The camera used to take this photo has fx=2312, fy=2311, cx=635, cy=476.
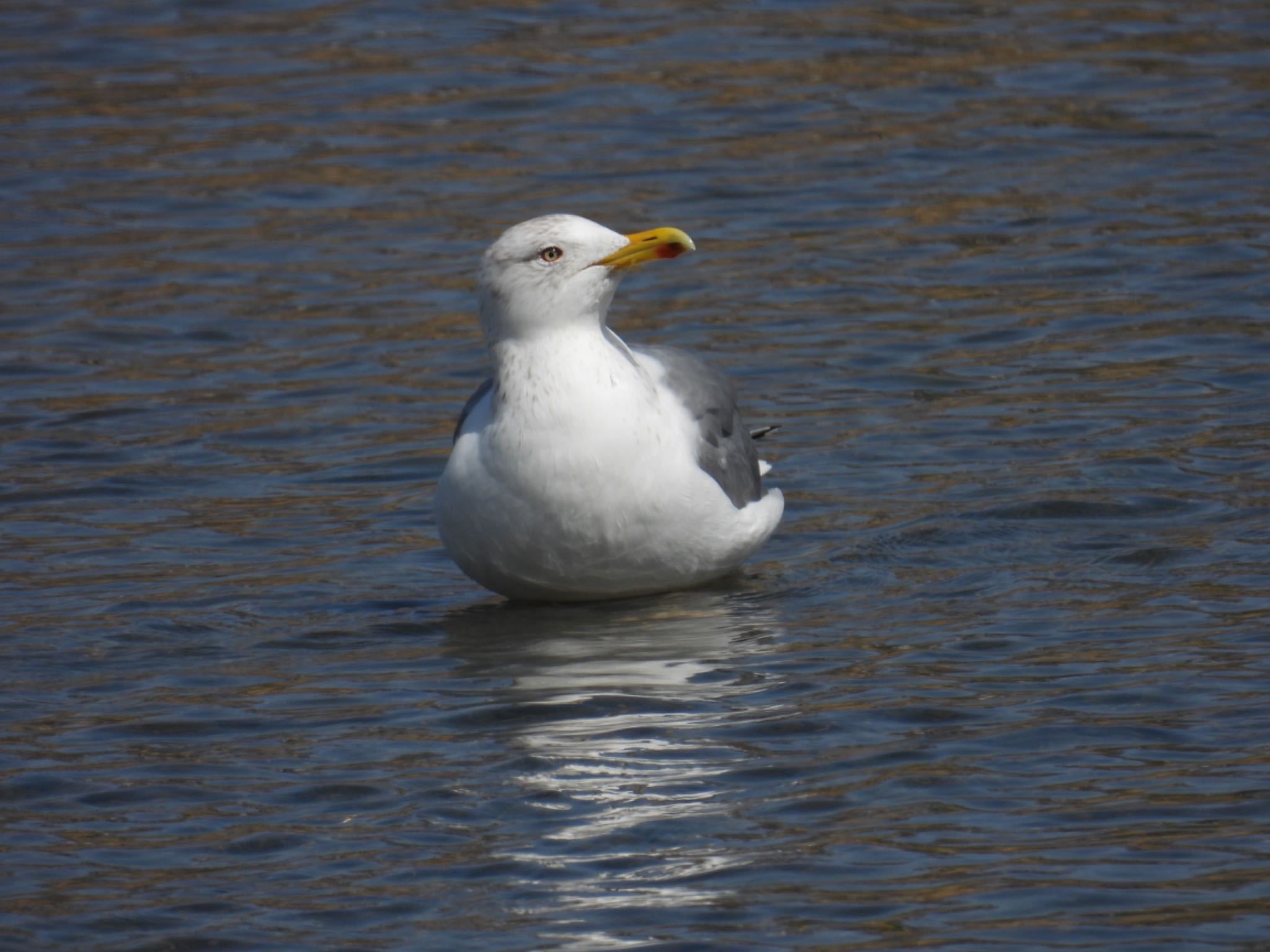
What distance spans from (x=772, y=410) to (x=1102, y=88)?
6551 mm

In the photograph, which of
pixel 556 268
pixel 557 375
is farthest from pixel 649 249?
pixel 557 375

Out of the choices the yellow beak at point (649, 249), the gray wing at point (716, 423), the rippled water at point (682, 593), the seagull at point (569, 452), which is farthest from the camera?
the gray wing at point (716, 423)

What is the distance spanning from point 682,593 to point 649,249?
1.34 metres

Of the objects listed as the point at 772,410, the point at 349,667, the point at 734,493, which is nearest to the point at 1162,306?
the point at 772,410

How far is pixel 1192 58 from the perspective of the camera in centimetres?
1695

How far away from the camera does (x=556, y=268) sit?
7941 millimetres

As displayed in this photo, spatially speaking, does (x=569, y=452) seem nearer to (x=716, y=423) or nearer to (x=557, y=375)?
(x=557, y=375)

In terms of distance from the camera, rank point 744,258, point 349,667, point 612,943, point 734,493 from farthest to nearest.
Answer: point 744,258 → point 734,493 → point 349,667 → point 612,943

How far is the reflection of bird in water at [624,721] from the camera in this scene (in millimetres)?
5879

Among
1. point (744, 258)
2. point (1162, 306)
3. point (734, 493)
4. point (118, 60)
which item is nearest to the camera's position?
point (734, 493)

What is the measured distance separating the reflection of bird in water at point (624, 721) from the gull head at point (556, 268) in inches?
42.2

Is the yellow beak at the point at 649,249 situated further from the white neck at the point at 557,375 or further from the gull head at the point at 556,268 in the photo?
the white neck at the point at 557,375

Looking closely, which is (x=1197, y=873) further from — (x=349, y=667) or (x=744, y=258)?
(x=744, y=258)

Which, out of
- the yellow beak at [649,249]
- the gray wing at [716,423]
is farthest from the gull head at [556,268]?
the gray wing at [716,423]
